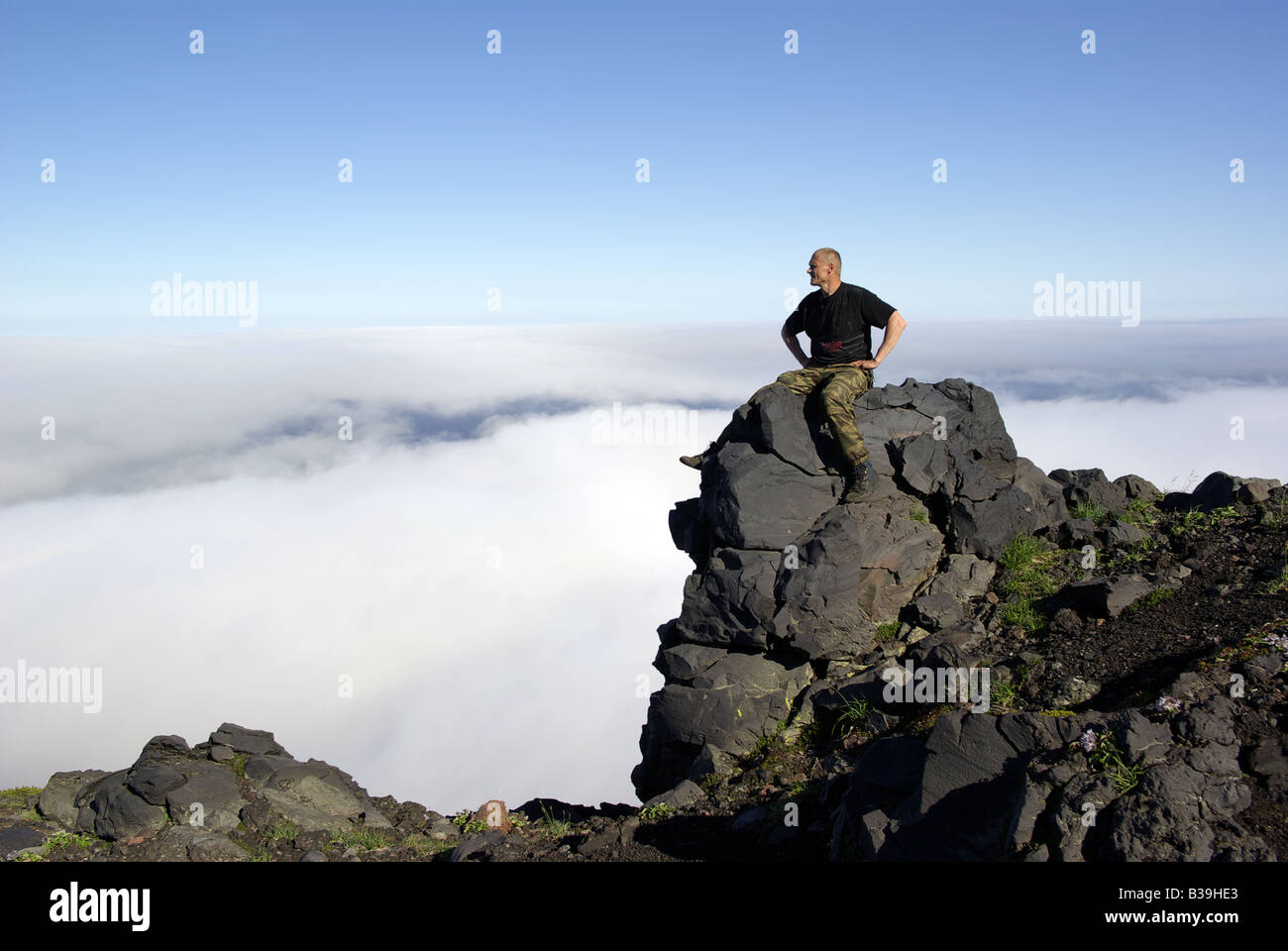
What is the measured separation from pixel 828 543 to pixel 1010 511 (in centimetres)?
351

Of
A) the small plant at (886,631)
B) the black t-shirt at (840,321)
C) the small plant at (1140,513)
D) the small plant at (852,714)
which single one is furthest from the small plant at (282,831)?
the small plant at (1140,513)

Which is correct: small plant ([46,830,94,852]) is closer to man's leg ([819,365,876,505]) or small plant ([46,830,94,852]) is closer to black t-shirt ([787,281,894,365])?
man's leg ([819,365,876,505])

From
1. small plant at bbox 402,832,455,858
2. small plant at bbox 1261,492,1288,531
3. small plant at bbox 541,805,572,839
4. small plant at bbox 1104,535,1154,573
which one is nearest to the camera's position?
small plant at bbox 541,805,572,839

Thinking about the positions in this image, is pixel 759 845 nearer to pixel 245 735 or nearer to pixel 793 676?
pixel 793 676

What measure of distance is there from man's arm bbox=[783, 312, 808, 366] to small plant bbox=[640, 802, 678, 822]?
301 inches

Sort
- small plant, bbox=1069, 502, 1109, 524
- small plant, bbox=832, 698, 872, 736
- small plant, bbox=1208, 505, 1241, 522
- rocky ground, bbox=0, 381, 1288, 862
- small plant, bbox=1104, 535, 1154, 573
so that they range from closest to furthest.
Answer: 1. rocky ground, bbox=0, 381, 1288, 862
2. small plant, bbox=832, 698, 872, 736
3. small plant, bbox=1104, 535, 1154, 573
4. small plant, bbox=1208, 505, 1241, 522
5. small plant, bbox=1069, 502, 1109, 524

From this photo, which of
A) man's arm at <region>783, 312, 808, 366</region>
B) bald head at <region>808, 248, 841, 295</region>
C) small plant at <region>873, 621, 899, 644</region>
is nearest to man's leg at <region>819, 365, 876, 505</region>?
man's arm at <region>783, 312, 808, 366</region>

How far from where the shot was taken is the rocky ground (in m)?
7.03

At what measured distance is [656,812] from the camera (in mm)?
9945

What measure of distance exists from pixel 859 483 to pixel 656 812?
6.15 metres

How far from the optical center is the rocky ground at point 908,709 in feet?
23.1

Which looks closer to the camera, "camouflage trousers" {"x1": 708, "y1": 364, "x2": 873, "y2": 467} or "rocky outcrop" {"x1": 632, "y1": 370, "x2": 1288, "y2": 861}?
"rocky outcrop" {"x1": 632, "y1": 370, "x2": 1288, "y2": 861}

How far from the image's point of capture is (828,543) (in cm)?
1250

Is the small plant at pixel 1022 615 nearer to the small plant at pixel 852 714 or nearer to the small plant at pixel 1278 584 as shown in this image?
the small plant at pixel 1278 584
